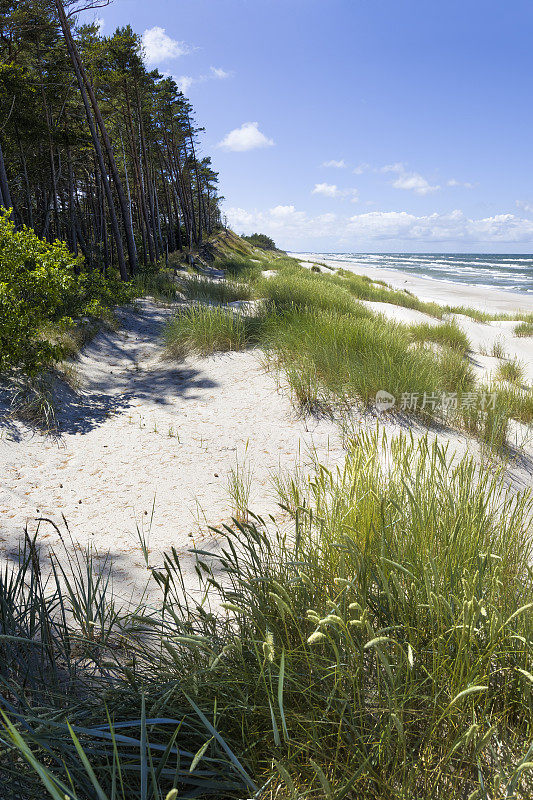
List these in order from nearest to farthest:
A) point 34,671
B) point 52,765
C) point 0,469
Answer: point 52,765 → point 34,671 → point 0,469

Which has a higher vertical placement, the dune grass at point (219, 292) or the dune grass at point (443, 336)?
the dune grass at point (219, 292)

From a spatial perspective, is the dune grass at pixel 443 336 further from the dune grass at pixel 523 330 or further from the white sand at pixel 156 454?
the white sand at pixel 156 454

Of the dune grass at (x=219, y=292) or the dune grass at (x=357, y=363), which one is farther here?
the dune grass at (x=219, y=292)

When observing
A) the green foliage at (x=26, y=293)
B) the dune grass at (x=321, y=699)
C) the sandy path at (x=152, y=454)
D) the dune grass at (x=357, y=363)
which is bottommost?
the sandy path at (x=152, y=454)

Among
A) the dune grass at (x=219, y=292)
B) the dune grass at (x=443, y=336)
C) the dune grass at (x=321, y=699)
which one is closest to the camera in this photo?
the dune grass at (x=321, y=699)

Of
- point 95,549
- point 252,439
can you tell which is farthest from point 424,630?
point 252,439

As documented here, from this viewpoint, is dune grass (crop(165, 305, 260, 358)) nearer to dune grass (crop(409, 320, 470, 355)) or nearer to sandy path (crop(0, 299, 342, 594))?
sandy path (crop(0, 299, 342, 594))

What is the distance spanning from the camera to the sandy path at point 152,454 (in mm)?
3459

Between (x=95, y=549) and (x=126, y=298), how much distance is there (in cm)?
965

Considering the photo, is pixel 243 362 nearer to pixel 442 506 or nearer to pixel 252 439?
pixel 252 439

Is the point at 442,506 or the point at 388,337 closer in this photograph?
the point at 442,506

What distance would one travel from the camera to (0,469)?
14.1ft

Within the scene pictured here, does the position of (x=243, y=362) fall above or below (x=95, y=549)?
above

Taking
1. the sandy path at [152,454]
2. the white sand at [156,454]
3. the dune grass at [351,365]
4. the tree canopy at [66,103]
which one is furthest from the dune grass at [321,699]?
the tree canopy at [66,103]
